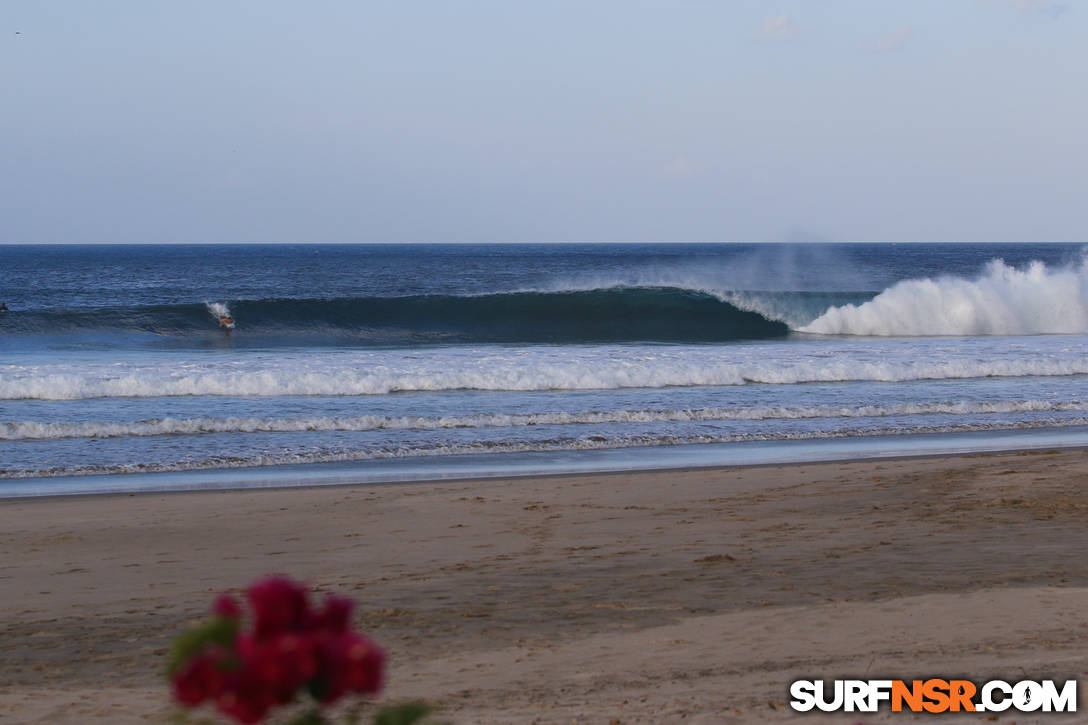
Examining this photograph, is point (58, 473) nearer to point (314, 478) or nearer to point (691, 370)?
point (314, 478)

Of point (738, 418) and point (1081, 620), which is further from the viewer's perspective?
point (738, 418)

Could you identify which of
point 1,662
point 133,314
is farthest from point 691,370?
point 133,314

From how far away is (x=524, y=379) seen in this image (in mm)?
18406

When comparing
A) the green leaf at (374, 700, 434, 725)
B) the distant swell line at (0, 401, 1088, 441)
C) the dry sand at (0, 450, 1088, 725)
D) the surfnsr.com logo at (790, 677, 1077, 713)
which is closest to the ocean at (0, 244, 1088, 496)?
the distant swell line at (0, 401, 1088, 441)

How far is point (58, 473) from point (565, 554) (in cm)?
656

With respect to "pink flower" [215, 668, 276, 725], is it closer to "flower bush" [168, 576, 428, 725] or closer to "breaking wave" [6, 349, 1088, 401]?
"flower bush" [168, 576, 428, 725]

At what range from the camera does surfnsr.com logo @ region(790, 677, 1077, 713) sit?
170 inches

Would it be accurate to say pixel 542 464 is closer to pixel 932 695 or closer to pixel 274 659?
pixel 932 695

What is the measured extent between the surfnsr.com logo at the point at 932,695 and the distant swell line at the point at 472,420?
10.1 metres

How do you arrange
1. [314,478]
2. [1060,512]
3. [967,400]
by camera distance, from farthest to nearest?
1. [967,400]
2. [314,478]
3. [1060,512]

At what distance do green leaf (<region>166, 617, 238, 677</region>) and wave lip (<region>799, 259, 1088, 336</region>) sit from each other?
32.3 meters

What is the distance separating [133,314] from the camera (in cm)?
3353

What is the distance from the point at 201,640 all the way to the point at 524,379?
17.1m

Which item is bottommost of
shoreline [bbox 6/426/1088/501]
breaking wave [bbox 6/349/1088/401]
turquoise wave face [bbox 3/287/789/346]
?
shoreline [bbox 6/426/1088/501]
